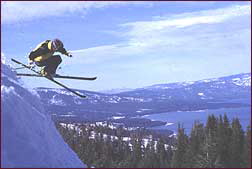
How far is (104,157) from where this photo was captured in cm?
6456

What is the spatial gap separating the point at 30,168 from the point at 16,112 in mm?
1441

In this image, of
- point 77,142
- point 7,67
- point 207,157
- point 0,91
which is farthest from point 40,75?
point 77,142

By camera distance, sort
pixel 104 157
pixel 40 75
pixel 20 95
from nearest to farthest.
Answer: pixel 20 95 < pixel 40 75 < pixel 104 157

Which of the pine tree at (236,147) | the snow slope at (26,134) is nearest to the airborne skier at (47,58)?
the snow slope at (26,134)

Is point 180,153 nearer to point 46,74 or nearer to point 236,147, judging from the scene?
point 236,147

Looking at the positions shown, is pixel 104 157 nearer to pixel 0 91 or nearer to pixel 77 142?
pixel 77 142

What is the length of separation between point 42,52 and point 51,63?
0.84m

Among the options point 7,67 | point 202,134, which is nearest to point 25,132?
point 7,67

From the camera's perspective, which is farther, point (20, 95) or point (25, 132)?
point (20, 95)

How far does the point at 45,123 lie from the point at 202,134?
44.9 meters

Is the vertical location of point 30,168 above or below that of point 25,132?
below

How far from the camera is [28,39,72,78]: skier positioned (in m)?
15.4

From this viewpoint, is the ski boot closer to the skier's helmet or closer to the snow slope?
the skier's helmet

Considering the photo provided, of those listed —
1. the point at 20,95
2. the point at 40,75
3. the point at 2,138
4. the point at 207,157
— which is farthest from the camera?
the point at 207,157
